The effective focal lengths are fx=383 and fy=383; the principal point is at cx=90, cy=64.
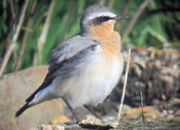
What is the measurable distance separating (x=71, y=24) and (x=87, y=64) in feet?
5.73

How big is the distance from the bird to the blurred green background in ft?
3.70

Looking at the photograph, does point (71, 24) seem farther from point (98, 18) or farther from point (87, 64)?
point (87, 64)

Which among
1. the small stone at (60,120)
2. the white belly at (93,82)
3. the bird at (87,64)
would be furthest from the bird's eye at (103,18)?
the small stone at (60,120)

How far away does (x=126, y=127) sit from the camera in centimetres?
346

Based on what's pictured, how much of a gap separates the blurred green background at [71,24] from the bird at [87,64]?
44.3 inches

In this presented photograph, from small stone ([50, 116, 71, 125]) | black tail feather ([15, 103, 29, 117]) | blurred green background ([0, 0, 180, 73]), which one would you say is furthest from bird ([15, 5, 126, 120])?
blurred green background ([0, 0, 180, 73])

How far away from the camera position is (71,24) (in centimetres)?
546

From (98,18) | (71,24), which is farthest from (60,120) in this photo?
(71,24)

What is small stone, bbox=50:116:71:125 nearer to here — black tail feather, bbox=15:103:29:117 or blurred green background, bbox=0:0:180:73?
black tail feather, bbox=15:103:29:117

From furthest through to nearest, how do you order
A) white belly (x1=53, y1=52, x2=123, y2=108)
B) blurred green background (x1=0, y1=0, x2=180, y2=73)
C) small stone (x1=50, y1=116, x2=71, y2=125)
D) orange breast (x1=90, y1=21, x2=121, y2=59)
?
blurred green background (x1=0, y1=0, x2=180, y2=73) → small stone (x1=50, y1=116, x2=71, y2=125) → orange breast (x1=90, y1=21, x2=121, y2=59) → white belly (x1=53, y1=52, x2=123, y2=108)

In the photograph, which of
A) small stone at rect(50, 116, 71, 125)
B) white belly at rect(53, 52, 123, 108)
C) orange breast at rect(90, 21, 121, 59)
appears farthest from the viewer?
small stone at rect(50, 116, 71, 125)

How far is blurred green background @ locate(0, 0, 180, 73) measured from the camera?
532 centimetres

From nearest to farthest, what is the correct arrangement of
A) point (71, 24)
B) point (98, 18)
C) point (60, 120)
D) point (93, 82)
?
point (93, 82) < point (98, 18) < point (60, 120) < point (71, 24)

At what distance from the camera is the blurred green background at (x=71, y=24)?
532 cm
